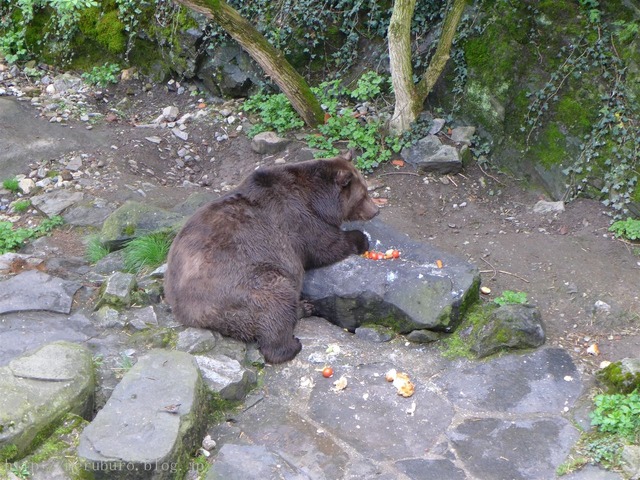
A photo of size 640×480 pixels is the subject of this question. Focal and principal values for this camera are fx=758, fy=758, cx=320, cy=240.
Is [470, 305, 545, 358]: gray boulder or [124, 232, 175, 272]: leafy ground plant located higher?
[470, 305, 545, 358]: gray boulder

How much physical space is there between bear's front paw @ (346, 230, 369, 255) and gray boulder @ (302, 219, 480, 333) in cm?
19

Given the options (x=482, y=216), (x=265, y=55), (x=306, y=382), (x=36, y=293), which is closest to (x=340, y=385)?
(x=306, y=382)

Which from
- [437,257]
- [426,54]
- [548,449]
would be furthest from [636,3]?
[548,449]

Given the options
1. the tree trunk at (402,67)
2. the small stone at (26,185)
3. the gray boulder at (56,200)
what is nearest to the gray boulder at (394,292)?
the tree trunk at (402,67)

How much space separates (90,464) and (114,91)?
7586mm

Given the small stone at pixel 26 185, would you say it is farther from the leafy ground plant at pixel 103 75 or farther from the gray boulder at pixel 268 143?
the gray boulder at pixel 268 143

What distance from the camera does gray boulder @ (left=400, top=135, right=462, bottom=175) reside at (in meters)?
8.43

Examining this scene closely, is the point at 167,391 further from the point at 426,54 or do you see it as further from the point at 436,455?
the point at 426,54

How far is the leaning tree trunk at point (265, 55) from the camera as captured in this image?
8.06m

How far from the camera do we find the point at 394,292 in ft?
20.1

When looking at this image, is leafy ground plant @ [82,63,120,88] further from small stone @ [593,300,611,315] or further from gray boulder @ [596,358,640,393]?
gray boulder @ [596,358,640,393]

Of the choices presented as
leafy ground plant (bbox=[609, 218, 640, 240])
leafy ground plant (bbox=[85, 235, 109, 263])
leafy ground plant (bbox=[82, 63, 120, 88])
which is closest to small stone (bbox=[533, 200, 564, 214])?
leafy ground plant (bbox=[609, 218, 640, 240])

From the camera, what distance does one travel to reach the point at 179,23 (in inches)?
409

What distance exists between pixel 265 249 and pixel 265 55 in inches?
134
